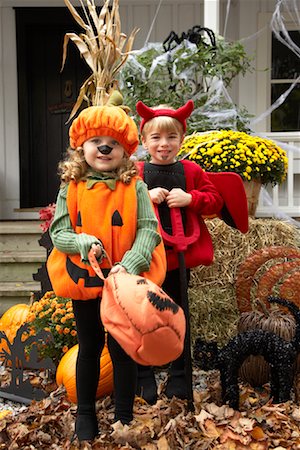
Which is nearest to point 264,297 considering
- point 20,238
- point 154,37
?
point 20,238

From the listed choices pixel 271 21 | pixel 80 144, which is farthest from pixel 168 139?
pixel 271 21

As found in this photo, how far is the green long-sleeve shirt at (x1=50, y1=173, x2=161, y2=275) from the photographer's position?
213 centimetres

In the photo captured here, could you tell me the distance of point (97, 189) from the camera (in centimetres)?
224

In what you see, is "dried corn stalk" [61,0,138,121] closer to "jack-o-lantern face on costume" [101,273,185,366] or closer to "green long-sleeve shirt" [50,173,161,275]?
"green long-sleeve shirt" [50,173,161,275]

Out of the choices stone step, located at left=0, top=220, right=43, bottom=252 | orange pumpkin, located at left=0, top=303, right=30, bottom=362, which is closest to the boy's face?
orange pumpkin, located at left=0, top=303, right=30, bottom=362

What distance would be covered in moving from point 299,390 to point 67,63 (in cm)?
544

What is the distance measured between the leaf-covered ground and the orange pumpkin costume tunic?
61cm

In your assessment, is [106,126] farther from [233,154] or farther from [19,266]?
[19,266]

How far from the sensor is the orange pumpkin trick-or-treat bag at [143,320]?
1882 mm

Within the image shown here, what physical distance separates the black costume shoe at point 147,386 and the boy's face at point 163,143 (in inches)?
42.4

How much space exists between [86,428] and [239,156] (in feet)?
7.33

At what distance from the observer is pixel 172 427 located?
2.45 metres

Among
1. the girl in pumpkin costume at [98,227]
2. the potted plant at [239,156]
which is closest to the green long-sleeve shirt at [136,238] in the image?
the girl in pumpkin costume at [98,227]

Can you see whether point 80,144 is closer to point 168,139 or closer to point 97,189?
point 97,189
